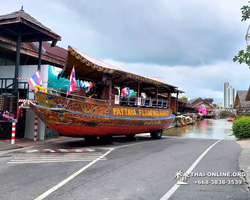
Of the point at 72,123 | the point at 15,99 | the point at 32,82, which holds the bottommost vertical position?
the point at 72,123

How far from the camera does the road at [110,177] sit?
408cm

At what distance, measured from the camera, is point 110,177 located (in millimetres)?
5098

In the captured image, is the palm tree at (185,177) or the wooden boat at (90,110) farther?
the wooden boat at (90,110)

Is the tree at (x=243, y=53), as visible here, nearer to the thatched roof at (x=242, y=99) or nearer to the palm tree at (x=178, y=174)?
the palm tree at (x=178, y=174)

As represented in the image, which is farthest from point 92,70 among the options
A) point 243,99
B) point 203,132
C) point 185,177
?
point 243,99

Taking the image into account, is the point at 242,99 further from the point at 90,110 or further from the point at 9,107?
the point at 9,107

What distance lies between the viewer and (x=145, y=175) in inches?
208

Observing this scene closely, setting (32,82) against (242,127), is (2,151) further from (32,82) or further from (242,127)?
(242,127)

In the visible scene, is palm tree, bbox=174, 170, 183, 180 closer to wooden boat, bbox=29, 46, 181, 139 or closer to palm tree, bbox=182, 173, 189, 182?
palm tree, bbox=182, 173, 189, 182

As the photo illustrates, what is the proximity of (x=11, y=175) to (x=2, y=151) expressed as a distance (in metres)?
3.82

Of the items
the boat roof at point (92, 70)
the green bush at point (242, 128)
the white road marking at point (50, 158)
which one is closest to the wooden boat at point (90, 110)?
the boat roof at point (92, 70)

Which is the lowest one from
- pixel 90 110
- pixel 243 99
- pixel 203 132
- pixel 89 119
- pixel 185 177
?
pixel 203 132

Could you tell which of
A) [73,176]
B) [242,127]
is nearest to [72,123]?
[73,176]

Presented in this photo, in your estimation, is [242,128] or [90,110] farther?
[242,128]
